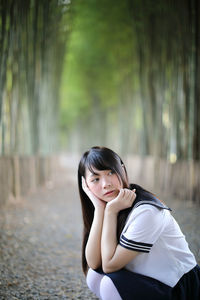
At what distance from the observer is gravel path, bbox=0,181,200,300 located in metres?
A: 2.04

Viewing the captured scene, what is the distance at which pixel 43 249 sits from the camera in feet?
9.89

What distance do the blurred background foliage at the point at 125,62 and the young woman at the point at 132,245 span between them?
2.54 meters

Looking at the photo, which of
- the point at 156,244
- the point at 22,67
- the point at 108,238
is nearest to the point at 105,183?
the point at 108,238

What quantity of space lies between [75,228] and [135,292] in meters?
2.72

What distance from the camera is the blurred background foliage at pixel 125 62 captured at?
4.50m

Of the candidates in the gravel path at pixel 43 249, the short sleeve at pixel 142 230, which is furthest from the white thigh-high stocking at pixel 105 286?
the gravel path at pixel 43 249

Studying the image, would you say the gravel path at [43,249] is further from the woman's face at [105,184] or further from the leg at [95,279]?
the woman's face at [105,184]

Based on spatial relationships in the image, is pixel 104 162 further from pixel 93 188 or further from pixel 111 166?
pixel 93 188

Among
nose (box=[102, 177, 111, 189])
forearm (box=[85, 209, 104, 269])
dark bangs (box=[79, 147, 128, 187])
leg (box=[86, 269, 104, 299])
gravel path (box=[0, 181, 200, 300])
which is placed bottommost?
gravel path (box=[0, 181, 200, 300])

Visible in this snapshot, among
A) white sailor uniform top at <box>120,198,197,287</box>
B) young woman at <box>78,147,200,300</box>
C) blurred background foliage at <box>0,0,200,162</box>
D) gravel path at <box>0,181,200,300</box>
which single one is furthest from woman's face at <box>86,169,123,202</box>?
blurred background foliage at <box>0,0,200,162</box>

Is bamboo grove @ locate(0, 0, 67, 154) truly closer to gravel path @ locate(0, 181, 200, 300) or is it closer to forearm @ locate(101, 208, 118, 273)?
gravel path @ locate(0, 181, 200, 300)

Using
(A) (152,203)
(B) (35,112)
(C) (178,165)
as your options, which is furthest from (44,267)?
(B) (35,112)

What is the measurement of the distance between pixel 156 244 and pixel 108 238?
0.70 ft

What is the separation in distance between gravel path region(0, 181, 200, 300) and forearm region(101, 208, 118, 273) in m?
0.73
